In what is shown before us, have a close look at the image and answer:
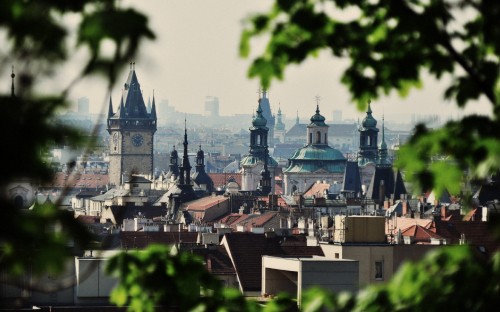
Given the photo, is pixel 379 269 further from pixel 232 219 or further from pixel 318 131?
pixel 318 131

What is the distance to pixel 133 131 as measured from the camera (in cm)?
17775

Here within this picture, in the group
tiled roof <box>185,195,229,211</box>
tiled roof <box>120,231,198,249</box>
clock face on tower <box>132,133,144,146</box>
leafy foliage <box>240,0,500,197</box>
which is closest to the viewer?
leafy foliage <box>240,0,500,197</box>

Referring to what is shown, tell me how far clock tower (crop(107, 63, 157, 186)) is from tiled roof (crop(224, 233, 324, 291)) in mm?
119886

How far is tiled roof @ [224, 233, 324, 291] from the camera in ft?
165

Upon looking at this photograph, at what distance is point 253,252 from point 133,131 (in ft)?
408

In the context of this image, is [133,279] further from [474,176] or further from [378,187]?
[378,187]

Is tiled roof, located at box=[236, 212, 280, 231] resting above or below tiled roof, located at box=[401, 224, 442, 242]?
below

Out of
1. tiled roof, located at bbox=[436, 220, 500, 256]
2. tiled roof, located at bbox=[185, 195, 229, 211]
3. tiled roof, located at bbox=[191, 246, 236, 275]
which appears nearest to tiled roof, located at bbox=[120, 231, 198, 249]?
tiled roof, located at bbox=[191, 246, 236, 275]

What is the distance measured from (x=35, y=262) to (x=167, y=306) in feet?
5.47

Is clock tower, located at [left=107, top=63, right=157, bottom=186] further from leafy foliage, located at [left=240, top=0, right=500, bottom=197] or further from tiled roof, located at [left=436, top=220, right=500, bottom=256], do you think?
leafy foliage, located at [left=240, top=0, right=500, bottom=197]

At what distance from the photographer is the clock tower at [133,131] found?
581ft

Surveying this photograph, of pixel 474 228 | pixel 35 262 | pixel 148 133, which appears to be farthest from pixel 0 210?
pixel 148 133

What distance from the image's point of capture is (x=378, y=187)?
130375mm

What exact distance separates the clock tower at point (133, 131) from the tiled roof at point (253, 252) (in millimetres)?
119886
